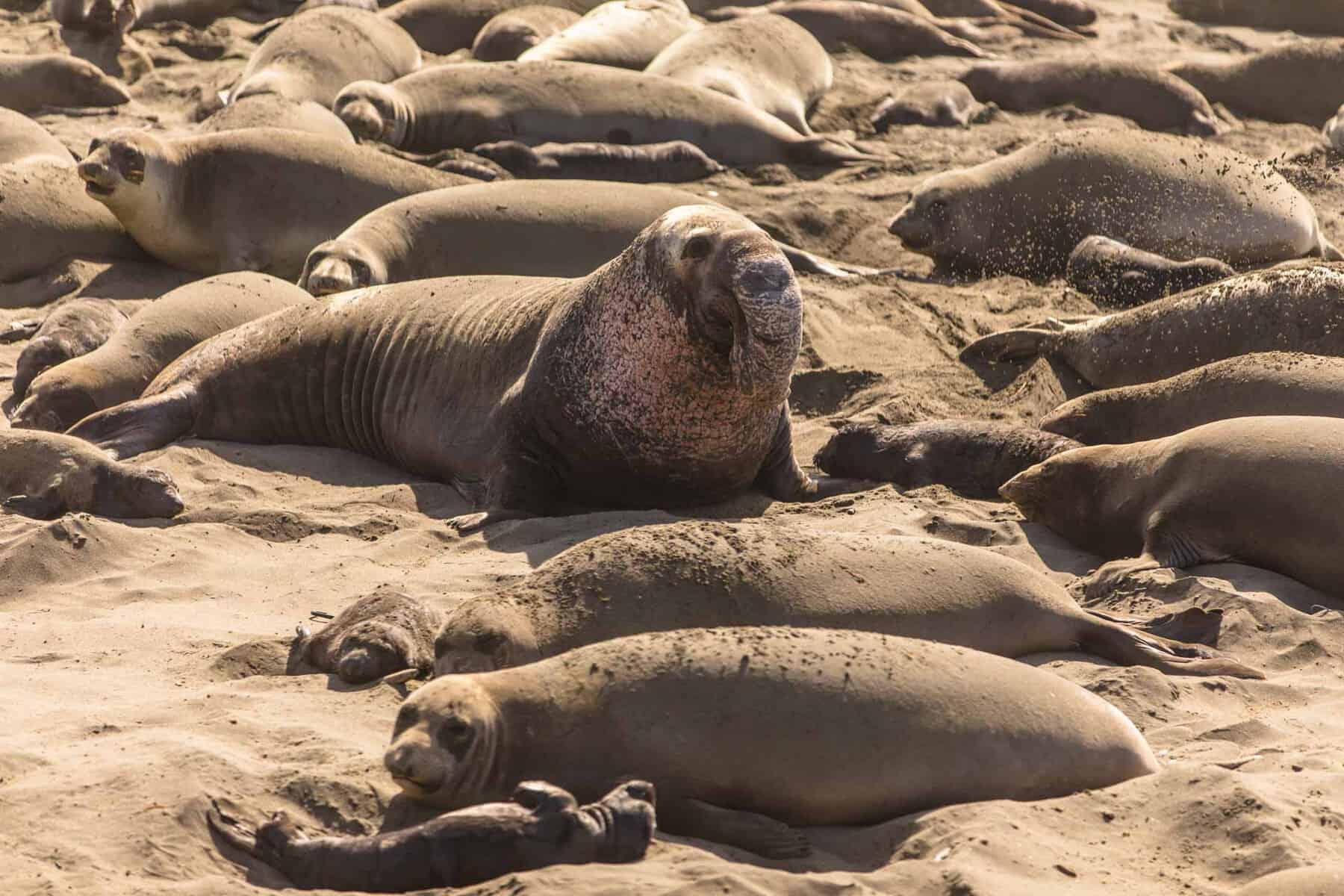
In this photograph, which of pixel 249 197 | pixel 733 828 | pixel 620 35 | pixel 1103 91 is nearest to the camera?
pixel 733 828

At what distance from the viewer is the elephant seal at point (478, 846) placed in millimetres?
3652

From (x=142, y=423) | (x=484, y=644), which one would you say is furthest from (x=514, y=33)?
(x=484, y=644)

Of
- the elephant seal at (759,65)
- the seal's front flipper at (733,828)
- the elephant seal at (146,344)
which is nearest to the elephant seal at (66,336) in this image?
the elephant seal at (146,344)

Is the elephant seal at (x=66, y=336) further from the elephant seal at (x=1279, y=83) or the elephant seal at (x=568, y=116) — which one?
the elephant seal at (x=1279, y=83)

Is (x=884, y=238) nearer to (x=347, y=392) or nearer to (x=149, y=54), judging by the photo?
(x=347, y=392)

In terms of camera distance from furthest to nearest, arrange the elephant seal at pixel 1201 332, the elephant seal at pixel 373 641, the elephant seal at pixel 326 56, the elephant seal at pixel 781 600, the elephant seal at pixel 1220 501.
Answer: the elephant seal at pixel 326 56 → the elephant seal at pixel 1201 332 → the elephant seal at pixel 1220 501 → the elephant seal at pixel 373 641 → the elephant seal at pixel 781 600

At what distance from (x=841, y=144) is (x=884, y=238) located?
71.2 inches

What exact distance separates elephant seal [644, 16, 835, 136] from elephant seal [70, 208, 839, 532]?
201 inches

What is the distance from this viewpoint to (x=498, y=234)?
9484 mm

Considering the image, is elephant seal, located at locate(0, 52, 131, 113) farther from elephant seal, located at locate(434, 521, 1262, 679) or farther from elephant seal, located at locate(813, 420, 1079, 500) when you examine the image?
elephant seal, located at locate(434, 521, 1262, 679)

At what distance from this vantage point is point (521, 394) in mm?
7164

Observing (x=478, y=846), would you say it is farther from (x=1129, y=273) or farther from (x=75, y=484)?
(x=1129, y=273)

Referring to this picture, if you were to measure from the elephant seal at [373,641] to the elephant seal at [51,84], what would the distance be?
861 cm

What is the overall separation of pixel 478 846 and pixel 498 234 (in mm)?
6108
